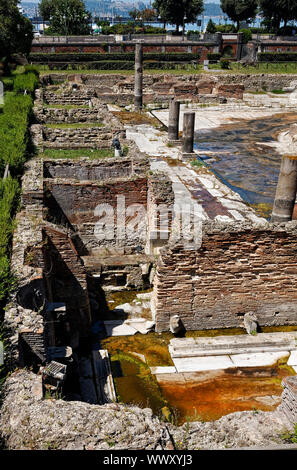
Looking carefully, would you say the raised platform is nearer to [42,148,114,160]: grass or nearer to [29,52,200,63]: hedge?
[42,148,114,160]: grass

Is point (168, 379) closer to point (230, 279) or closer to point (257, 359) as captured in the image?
point (257, 359)

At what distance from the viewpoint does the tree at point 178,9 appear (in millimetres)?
60250

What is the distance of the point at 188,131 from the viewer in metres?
18.2

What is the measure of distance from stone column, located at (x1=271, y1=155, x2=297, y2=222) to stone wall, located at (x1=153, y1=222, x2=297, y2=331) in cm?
400

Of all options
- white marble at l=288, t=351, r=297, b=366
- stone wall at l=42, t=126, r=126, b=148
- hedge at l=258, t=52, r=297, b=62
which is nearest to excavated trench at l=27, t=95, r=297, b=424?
white marble at l=288, t=351, r=297, b=366

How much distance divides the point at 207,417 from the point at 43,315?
2.55m

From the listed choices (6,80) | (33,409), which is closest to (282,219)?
(33,409)

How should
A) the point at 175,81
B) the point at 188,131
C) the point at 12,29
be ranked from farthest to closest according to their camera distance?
the point at 175,81
the point at 12,29
the point at 188,131

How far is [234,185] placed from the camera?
604 inches

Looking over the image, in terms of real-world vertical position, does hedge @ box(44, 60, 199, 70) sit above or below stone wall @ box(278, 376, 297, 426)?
above

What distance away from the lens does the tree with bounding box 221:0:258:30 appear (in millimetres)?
60416

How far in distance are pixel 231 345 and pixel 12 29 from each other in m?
32.3

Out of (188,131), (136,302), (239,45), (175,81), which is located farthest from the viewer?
(239,45)

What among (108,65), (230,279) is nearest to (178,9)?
(108,65)
